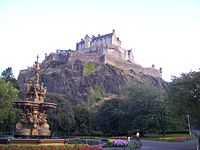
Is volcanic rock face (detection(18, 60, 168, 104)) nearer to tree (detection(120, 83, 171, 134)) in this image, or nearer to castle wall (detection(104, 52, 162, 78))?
castle wall (detection(104, 52, 162, 78))

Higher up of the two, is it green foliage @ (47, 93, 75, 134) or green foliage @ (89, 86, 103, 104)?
green foliage @ (89, 86, 103, 104)

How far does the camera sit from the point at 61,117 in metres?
69.2

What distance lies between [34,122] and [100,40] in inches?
4348

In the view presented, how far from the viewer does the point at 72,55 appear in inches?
4697

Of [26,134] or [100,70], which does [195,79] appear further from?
[100,70]

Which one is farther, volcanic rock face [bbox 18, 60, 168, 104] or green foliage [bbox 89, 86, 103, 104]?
volcanic rock face [bbox 18, 60, 168, 104]

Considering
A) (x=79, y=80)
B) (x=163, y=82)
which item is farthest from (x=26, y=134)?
(x=163, y=82)

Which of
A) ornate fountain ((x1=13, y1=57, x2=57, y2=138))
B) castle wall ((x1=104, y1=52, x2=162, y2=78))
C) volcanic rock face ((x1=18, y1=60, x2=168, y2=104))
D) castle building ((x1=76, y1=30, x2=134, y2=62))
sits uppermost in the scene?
castle building ((x1=76, y1=30, x2=134, y2=62))

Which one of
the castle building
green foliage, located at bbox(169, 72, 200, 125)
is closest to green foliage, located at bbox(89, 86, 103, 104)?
the castle building

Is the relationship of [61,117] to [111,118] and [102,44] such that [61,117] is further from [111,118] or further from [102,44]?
[102,44]

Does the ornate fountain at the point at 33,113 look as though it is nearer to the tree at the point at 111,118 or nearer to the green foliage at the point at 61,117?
the tree at the point at 111,118

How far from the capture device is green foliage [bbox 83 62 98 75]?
378 ft

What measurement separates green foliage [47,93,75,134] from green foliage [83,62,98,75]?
42684 millimetres

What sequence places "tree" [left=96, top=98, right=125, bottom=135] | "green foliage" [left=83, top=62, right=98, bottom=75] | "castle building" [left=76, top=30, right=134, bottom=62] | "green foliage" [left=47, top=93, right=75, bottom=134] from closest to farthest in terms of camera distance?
"tree" [left=96, top=98, right=125, bottom=135]
"green foliage" [left=47, top=93, right=75, bottom=134]
"green foliage" [left=83, top=62, right=98, bottom=75]
"castle building" [left=76, top=30, right=134, bottom=62]
